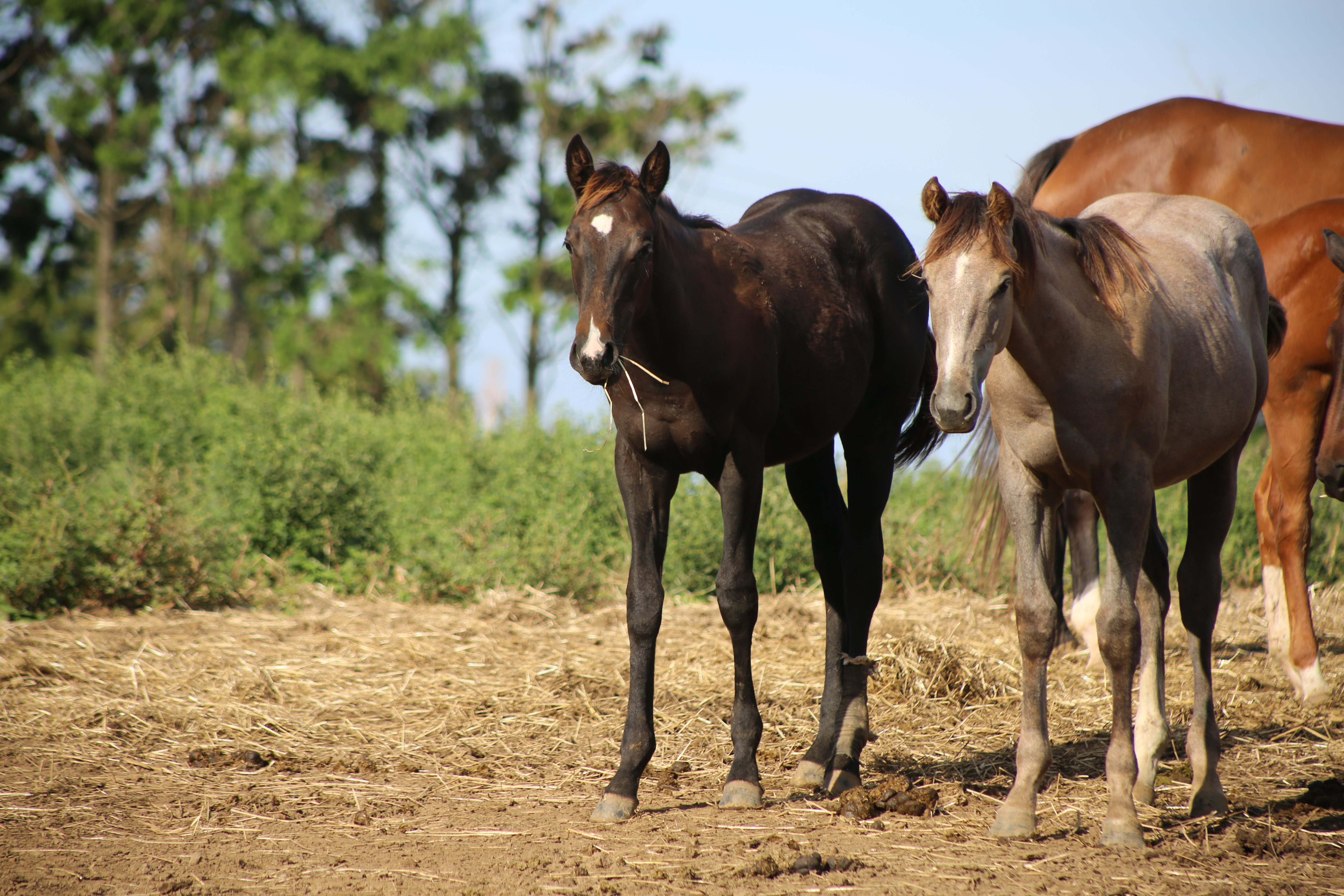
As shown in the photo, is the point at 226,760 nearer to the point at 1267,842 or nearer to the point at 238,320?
the point at 1267,842

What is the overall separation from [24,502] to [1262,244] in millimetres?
8288

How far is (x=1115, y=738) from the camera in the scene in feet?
11.1

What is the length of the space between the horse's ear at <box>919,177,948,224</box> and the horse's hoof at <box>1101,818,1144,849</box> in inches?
78.5

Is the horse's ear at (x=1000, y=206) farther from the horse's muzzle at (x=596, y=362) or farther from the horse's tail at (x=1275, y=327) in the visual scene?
the horse's tail at (x=1275, y=327)

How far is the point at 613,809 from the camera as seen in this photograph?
3.61m

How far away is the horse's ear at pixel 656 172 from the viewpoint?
3.75 m

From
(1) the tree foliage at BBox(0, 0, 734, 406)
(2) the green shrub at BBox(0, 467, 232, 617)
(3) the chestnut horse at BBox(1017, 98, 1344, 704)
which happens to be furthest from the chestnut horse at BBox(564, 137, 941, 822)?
(1) the tree foliage at BBox(0, 0, 734, 406)

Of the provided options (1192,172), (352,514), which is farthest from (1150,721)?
(352,514)

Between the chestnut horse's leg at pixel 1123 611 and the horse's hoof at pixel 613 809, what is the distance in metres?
1.57

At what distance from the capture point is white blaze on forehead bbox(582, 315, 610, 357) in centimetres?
329

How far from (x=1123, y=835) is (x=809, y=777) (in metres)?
1.17

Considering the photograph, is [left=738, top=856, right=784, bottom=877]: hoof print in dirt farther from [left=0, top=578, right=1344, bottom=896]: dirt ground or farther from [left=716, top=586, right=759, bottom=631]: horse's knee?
[left=716, top=586, right=759, bottom=631]: horse's knee

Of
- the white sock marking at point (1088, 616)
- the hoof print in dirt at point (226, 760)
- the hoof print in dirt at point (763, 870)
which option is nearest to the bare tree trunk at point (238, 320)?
the hoof print in dirt at point (226, 760)

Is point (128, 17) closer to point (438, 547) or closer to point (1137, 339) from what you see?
point (438, 547)
